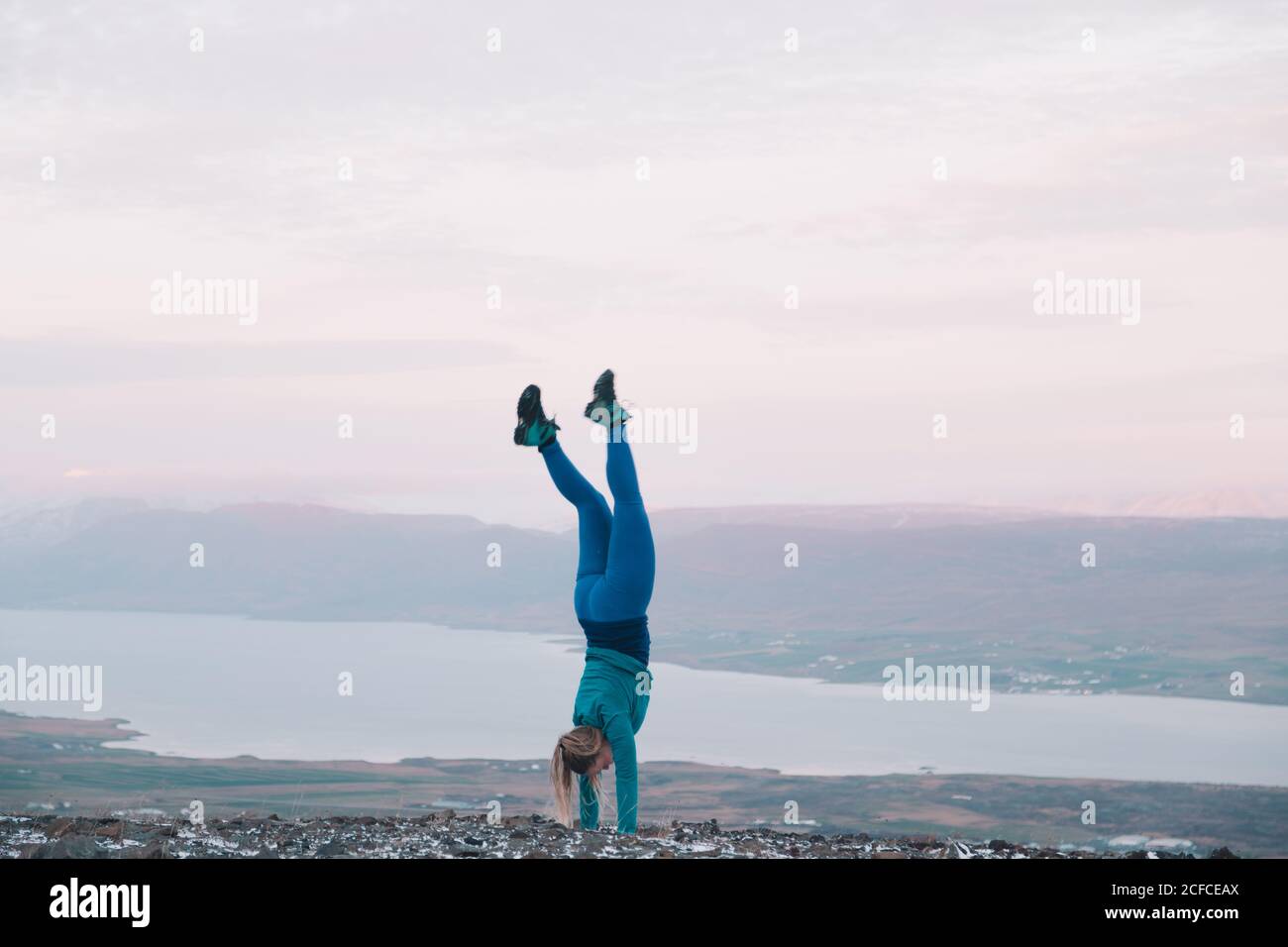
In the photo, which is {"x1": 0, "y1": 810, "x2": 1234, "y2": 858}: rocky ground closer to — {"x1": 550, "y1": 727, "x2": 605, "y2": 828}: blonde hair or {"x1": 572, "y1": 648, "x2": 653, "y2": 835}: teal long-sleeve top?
{"x1": 550, "y1": 727, "x2": 605, "y2": 828}: blonde hair

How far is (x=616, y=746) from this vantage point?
12.9 metres

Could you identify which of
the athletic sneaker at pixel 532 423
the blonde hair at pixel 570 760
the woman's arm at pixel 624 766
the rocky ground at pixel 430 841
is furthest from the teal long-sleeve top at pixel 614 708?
the athletic sneaker at pixel 532 423

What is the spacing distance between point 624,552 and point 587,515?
73 centimetres

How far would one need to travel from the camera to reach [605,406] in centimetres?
1258

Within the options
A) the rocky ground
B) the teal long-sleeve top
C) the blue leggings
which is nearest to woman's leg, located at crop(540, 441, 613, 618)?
the blue leggings

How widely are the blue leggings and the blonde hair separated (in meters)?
1.14

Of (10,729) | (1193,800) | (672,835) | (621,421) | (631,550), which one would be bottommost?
(1193,800)

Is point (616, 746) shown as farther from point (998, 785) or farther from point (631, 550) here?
point (998, 785)

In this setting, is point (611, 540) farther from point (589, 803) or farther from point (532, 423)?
point (589, 803)

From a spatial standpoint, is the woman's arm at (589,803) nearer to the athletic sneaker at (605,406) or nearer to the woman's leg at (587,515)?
the woman's leg at (587,515)

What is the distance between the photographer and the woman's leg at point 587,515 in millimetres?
13406

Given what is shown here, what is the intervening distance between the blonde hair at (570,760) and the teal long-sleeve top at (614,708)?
13 centimetres
